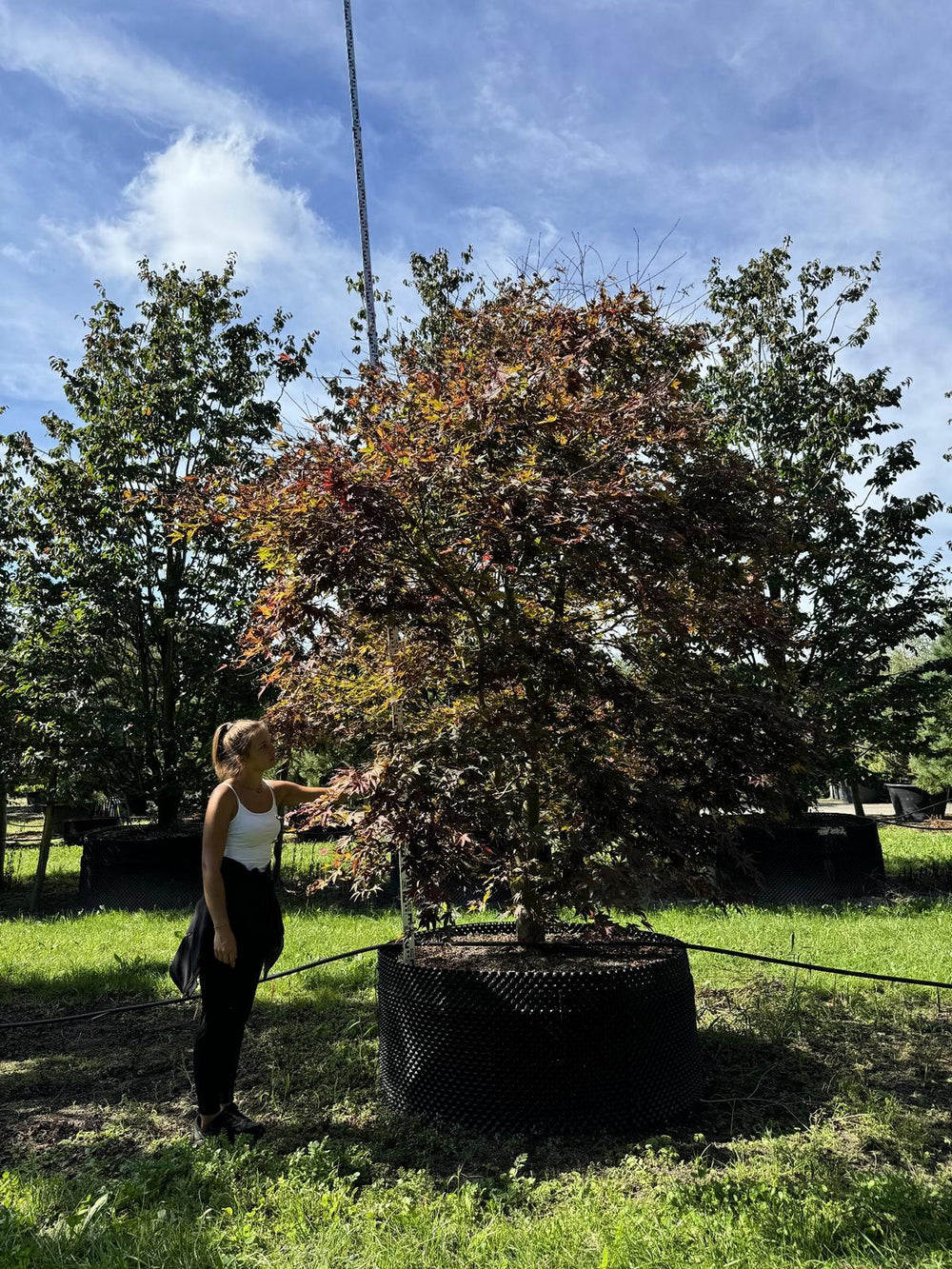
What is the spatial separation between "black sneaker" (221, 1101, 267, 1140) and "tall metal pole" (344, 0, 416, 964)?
87 centimetres

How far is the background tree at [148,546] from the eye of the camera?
9547 millimetres

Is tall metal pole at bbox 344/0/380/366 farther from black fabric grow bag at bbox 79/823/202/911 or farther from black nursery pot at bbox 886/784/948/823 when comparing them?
black nursery pot at bbox 886/784/948/823

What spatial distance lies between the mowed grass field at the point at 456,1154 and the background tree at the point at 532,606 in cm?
91

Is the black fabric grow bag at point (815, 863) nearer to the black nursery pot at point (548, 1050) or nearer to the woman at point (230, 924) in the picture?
the black nursery pot at point (548, 1050)

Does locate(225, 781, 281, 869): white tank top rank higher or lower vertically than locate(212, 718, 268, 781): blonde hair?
lower

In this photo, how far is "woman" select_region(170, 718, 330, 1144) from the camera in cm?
338

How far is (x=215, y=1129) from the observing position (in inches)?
133

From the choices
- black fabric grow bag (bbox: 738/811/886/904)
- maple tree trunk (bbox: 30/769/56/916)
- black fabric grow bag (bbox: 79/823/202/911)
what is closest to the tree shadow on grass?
black fabric grow bag (bbox: 738/811/886/904)

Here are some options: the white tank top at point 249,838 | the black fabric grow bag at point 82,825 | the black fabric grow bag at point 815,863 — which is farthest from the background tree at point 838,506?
the black fabric grow bag at point 82,825

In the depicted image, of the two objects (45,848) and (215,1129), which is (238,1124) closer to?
(215,1129)

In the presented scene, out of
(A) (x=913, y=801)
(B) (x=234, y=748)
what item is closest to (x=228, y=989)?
(B) (x=234, y=748)

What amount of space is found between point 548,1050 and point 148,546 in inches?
301

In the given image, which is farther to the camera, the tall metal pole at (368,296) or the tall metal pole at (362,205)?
the tall metal pole at (362,205)

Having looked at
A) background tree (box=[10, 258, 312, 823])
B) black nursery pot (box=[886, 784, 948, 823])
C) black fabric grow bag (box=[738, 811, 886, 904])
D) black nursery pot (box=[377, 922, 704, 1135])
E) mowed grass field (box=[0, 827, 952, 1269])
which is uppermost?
background tree (box=[10, 258, 312, 823])
